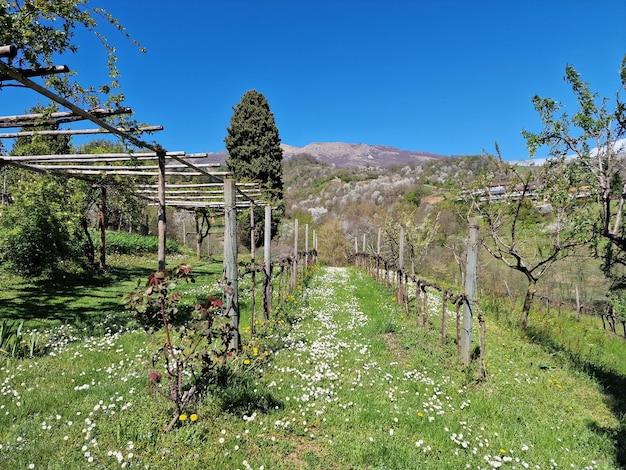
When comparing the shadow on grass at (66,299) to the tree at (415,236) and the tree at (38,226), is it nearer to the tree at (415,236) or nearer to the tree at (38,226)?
the tree at (38,226)

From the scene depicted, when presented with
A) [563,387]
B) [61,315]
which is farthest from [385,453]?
[61,315]

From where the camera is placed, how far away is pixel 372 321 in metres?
7.79

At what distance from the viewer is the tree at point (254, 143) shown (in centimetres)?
2752

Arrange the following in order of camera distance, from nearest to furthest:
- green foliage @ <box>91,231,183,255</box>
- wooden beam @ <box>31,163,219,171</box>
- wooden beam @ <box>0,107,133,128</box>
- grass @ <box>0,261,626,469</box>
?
grass @ <box>0,261,626,469</box> → wooden beam @ <box>0,107,133,128</box> → wooden beam @ <box>31,163,219,171</box> → green foliage @ <box>91,231,183,255</box>

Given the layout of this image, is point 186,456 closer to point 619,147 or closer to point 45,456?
point 45,456

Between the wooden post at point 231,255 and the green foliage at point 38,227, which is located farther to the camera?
the green foliage at point 38,227

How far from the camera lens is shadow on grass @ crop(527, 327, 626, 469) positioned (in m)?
3.81

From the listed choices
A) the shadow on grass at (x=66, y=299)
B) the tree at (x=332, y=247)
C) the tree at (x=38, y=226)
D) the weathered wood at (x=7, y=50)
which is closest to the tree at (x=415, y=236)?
the tree at (x=332, y=247)

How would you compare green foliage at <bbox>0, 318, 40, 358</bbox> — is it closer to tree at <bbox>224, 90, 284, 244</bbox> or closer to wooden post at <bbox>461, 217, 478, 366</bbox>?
wooden post at <bbox>461, 217, 478, 366</bbox>

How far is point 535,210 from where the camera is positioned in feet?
37.8

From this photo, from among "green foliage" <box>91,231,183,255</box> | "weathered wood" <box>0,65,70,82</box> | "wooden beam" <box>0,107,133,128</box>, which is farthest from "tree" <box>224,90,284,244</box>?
"weathered wood" <box>0,65,70,82</box>

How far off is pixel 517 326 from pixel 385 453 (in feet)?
26.1

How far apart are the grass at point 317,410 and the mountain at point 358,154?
334 feet

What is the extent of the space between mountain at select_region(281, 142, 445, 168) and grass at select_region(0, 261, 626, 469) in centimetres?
10170
